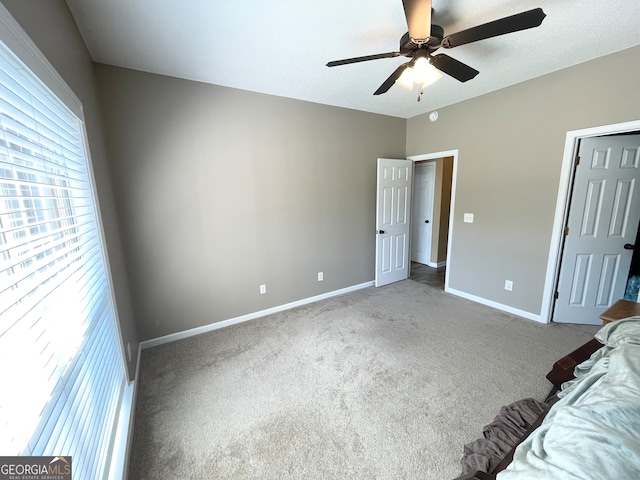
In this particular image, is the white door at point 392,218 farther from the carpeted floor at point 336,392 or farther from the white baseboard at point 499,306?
the carpeted floor at point 336,392

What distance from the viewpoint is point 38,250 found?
0.81m

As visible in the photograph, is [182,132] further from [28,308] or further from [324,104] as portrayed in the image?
[28,308]

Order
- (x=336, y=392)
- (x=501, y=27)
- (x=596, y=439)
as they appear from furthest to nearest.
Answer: (x=336, y=392) → (x=501, y=27) → (x=596, y=439)

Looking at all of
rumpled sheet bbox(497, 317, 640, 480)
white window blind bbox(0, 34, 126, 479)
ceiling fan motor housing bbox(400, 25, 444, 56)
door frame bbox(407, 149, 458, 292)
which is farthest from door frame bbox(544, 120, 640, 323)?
white window blind bbox(0, 34, 126, 479)

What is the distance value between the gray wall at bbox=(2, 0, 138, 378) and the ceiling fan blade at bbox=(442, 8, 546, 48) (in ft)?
6.50

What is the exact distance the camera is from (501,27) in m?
1.33

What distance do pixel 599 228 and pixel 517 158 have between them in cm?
105

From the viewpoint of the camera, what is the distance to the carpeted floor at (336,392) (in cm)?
142

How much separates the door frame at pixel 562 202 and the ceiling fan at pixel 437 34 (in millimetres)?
1551

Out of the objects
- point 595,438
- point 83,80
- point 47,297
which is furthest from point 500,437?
point 83,80

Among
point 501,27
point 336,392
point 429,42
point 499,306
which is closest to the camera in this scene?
point 501,27

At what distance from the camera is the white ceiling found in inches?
61.1

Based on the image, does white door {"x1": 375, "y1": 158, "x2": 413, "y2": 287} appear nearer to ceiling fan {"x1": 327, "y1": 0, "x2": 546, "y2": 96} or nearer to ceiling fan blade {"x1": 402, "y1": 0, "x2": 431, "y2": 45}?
ceiling fan {"x1": 327, "y1": 0, "x2": 546, "y2": 96}

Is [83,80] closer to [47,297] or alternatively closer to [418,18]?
[47,297]
